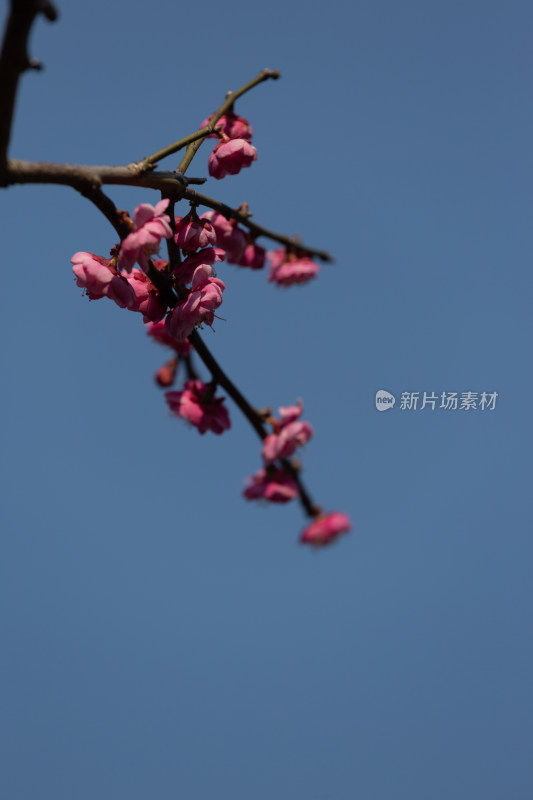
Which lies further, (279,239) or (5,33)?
(279,239)

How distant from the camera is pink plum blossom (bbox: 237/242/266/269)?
365cm

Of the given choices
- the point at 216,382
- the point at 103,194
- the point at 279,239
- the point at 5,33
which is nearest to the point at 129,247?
the point at 103,194

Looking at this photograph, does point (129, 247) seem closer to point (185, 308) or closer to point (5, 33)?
point (185, 308)

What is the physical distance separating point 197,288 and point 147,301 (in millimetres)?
178

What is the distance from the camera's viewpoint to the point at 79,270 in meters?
2.08

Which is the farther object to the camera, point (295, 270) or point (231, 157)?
point (295, 270)

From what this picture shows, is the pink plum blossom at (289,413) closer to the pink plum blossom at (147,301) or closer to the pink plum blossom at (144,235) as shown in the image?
the pink plum blossom at (147,301)

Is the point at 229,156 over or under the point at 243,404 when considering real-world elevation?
over

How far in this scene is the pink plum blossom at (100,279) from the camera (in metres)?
2.06

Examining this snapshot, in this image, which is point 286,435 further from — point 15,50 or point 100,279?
point 15,50

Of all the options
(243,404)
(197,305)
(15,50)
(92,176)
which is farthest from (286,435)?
(15,50)

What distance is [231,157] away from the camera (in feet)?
7.93

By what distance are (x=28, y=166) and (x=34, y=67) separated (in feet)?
0.76

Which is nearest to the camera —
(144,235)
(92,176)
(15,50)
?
(15,50)
